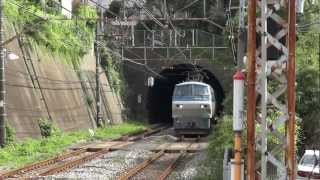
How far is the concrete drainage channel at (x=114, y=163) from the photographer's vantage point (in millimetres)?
18062

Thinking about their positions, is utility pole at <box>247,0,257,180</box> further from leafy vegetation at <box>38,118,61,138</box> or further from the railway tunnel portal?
the railway tunnel portal

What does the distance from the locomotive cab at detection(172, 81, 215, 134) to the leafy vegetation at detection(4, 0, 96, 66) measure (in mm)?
6986

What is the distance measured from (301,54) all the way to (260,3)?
39.1 ft

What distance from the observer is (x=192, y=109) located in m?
35.3

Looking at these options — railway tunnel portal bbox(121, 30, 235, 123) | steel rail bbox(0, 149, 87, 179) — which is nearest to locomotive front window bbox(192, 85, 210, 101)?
railway tunnel portal bbox(121, 30, 235, 123)

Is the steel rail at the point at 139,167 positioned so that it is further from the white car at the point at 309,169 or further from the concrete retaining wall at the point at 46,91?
the concrete retaining wall at the point at 46,91

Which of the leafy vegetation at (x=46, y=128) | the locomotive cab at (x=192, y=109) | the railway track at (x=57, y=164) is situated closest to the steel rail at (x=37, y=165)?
the railway track at (x=57, y=164)

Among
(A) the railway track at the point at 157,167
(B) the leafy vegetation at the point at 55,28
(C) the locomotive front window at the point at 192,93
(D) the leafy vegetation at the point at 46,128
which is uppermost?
(B) the leafy vegetation at the point at 55,28

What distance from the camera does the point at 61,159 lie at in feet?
72.9

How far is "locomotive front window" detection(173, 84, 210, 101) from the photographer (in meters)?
35.7

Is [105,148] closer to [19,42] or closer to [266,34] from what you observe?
[19,42]

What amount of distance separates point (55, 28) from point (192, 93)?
26.3ft

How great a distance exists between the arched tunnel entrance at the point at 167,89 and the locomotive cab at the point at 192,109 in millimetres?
14398

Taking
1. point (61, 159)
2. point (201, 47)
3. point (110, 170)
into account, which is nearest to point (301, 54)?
point (110, 170)
